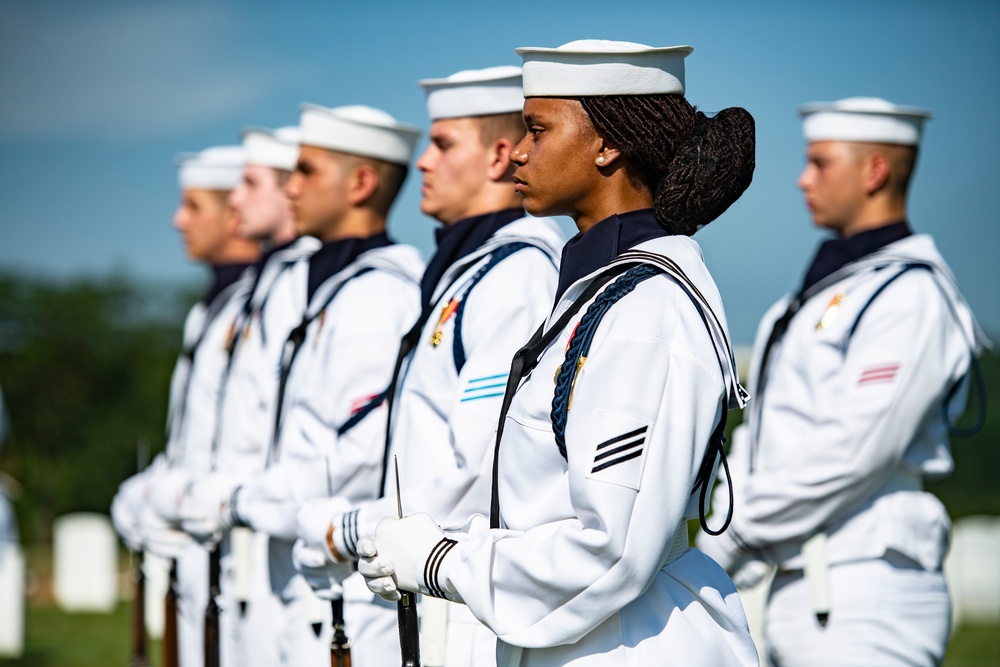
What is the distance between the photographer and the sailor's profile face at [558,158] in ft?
10.6

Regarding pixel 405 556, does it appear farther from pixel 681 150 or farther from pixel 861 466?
pixel 861 466

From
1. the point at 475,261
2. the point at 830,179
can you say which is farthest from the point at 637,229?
the point at 830,179

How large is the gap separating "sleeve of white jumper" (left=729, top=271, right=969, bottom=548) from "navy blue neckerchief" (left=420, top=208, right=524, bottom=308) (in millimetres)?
1398

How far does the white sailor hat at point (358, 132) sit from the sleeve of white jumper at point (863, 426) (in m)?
2.00

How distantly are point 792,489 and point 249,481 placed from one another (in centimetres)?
225

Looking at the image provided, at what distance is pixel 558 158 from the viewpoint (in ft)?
10.7

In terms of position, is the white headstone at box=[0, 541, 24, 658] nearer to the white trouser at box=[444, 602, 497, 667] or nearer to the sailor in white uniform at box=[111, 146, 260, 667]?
the sailor in white uniform at box=[111, 146, 260, 667]

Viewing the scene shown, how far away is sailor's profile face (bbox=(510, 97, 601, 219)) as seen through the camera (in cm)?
324

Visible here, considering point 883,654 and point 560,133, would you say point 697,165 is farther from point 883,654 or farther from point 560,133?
point 883,654

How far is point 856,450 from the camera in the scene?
5.12m

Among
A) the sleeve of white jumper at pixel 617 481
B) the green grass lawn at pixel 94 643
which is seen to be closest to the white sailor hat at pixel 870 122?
the sleeve of white jumper at pixel 617 481

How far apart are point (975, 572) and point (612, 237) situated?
9.94 metres

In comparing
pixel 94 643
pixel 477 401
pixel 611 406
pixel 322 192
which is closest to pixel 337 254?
pixel 322 192

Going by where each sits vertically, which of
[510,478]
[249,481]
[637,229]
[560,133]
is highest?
[560,133]
